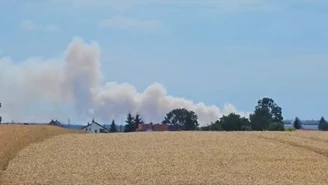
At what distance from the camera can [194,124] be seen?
11369 cm

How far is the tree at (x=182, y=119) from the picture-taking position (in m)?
114

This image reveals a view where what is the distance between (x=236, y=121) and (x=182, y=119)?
3396 centimetres

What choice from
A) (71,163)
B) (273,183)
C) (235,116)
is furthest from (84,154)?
(235,116)

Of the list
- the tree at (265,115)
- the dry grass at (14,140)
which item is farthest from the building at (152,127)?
the dry grass at (14,140)

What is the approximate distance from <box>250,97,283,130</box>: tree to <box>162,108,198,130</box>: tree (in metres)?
10.8

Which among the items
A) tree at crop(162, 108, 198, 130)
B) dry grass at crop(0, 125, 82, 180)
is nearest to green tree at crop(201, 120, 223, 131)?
tree at crop(162, 108, 198, 130)

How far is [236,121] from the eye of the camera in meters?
91.2

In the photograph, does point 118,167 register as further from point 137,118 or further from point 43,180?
point 137,118

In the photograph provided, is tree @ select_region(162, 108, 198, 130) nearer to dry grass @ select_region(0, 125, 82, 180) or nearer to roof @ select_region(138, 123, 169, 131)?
roof @ select_region(138, 123, 169, 131)

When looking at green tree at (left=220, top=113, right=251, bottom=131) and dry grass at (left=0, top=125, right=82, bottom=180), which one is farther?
green tree at (left=220, top=113, right=251, bottom=131)

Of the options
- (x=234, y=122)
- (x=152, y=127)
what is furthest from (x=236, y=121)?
(x=152, y=127)

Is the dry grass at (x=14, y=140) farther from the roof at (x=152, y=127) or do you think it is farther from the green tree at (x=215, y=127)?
the roof at (x=152, y=127)

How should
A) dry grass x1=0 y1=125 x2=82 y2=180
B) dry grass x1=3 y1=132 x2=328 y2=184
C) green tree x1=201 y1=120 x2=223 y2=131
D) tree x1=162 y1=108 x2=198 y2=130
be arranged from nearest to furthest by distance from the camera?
dry grass x1=3 y1=132 x2=328 y2=184, dry grass x1=0 y1=125 x2=82 y2=180, green tree x1=201 y1=120 x2=223 y2=131, tree x1=162 y1=108 x2=198 y2=130

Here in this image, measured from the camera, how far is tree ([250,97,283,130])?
97.2 m
